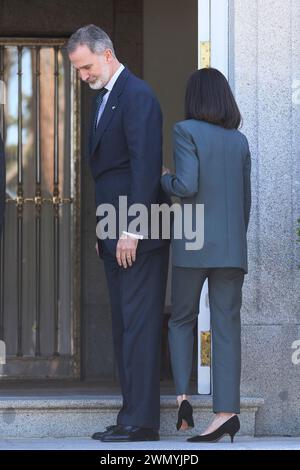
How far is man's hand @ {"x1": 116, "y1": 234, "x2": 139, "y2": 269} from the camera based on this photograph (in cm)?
539

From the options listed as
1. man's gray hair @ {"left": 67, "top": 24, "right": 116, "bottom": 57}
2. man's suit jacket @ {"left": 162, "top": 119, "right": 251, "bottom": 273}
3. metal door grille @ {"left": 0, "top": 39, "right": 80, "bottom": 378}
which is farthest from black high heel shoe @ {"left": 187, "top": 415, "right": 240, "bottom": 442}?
metal door grille @ {"left": 0, "top": 39, "right": 80, "bottom": 378}

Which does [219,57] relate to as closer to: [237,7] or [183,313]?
[237,7]

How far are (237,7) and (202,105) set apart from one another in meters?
1.04


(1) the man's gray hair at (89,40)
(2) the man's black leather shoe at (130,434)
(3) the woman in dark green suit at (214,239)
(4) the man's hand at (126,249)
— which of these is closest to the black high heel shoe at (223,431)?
(3) the woman in dark green suit at (214,239)

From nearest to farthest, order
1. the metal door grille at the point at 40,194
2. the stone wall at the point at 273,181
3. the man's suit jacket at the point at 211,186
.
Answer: the man's suit jacket at the point at 211,186 → the stone wall at the point at 273,181 → the metal door grille at the point at 40,194

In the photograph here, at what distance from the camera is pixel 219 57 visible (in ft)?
20.3

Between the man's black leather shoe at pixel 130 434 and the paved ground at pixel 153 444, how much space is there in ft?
0.16

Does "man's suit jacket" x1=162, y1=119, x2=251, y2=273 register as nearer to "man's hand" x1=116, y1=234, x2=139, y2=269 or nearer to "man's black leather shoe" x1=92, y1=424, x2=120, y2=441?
"man's hand" x1=116, y1=234, x2=139, y2=269

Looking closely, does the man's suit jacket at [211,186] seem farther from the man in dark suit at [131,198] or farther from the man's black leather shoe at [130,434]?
the man's black leather shoe at [130,434]

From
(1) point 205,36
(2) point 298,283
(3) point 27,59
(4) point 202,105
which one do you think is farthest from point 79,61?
(3) point 27,59

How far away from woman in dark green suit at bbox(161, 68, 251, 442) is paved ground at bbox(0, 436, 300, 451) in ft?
0.28

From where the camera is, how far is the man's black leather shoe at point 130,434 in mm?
5465

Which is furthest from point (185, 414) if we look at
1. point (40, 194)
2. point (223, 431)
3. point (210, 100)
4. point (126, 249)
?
point (40, 194)

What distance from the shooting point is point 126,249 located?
5.39m
